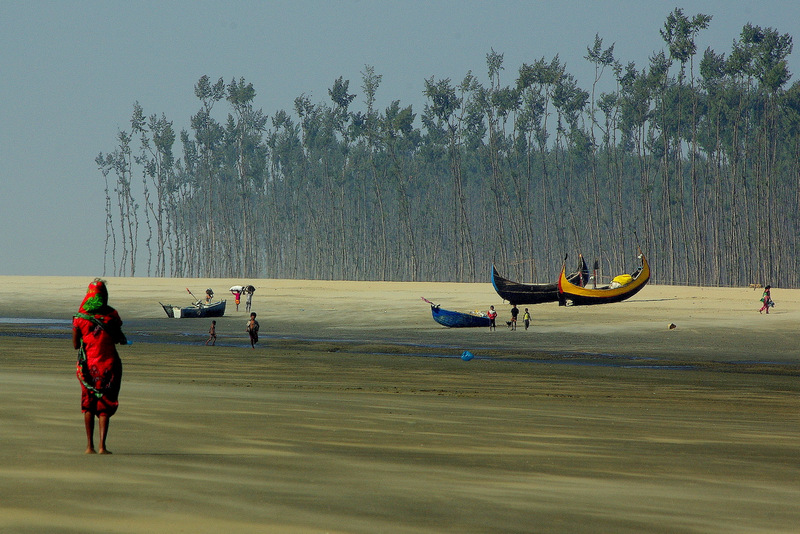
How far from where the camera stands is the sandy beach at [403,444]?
6.36 m

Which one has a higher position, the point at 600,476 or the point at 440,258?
the point at 440,258

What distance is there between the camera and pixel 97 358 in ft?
27.3

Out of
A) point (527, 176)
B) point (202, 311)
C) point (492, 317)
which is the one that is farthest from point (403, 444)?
point (527, 176)

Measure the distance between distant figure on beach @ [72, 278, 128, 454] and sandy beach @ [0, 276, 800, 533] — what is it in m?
0.42

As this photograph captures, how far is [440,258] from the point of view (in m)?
124

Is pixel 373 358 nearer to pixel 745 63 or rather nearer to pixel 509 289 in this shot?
pixel 509 289

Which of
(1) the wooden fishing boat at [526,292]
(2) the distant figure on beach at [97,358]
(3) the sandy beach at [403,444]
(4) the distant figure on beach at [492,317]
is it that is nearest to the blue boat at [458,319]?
(4) the distant figure on beach at [492,317]

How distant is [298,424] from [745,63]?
Result: 263 feet

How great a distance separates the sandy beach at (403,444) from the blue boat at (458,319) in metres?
10.8

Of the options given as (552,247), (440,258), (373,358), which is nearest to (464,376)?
(373,358)

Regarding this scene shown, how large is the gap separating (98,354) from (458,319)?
31058 mm

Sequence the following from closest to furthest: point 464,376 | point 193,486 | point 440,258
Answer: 1. point 193,486
2. point 464,376
3. point 440,258

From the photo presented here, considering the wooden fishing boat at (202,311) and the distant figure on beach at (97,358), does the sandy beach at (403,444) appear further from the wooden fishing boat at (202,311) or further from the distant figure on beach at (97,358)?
the wooden fishing boat at (202,311)

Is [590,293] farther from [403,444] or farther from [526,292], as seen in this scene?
[403,444]
